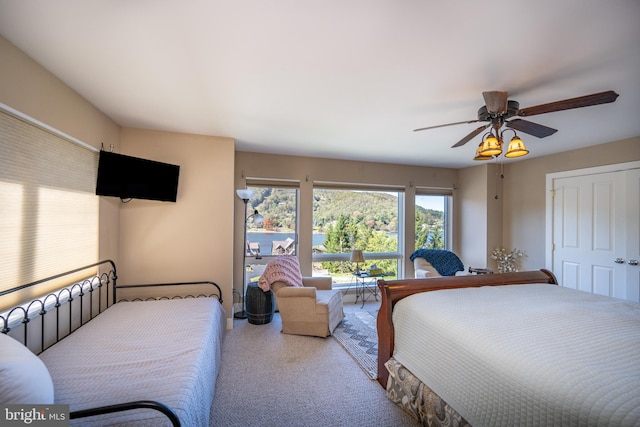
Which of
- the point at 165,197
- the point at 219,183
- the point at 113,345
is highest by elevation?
the point at 219,183

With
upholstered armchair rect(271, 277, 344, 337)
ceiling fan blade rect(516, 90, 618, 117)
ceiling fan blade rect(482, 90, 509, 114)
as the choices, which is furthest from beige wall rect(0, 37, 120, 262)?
ceiling fan blade rect(516, 90, 618, 117)

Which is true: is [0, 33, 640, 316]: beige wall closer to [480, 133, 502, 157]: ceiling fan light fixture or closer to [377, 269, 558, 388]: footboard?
[377, 269, 558, 388]: footboard

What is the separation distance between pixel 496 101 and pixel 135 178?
341cm

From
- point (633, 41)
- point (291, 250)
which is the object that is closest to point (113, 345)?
point (291, 250)

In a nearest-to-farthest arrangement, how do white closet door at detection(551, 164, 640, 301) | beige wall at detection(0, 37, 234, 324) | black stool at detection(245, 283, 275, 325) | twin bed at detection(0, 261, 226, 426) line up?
1. twin bed at detection(0, 261, 226, 426)
2. beige wall at detection(0, 37, 234, 324)
3. white closet door at detection(551, 164, 640, 301)
4. black stool at detection(245, 283, 275, 325)

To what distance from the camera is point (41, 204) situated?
196 centimetres

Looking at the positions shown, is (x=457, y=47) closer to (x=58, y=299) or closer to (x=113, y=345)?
(x=113, y=345)

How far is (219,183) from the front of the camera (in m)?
3.32

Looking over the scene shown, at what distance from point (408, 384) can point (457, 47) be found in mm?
2257

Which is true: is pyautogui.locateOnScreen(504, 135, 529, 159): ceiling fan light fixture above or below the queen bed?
above

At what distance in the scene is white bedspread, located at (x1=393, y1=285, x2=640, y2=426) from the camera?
104cm

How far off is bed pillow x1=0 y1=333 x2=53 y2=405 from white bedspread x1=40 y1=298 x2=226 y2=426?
20cm

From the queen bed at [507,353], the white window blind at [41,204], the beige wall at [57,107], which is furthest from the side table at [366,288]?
the white window blind at [41,204]

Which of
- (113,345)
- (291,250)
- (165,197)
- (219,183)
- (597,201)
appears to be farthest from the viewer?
(291,250)
